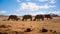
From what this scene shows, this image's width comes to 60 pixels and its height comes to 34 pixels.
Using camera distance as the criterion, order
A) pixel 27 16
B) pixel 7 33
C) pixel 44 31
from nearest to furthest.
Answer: pixel 7 33, pixel 44 31, pixel 27 16

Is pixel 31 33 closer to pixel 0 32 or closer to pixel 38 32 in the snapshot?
pixel 38 32

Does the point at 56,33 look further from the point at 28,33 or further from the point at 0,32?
the point at 0,32

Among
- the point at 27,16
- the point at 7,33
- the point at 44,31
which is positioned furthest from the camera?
the point at 27,16

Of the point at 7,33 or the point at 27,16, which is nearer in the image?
the point at 7,33

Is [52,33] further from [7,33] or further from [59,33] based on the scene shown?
[7,33]

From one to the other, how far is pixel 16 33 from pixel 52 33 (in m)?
4.00

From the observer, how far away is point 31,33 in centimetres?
1759

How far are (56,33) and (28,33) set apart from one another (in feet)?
10.3

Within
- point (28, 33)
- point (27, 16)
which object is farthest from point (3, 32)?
point (27, 16)

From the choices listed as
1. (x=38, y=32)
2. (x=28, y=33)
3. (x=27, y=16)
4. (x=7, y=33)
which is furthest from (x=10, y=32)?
(x=27, y=16)

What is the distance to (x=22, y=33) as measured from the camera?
17.5m

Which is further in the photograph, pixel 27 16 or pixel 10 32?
pixel 27 16

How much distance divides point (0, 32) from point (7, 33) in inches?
34.1

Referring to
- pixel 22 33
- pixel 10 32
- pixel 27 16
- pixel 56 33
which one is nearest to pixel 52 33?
pixel 56 33
